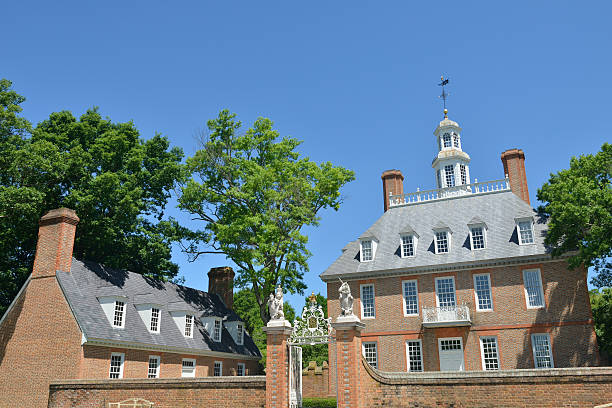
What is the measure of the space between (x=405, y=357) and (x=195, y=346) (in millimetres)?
11383

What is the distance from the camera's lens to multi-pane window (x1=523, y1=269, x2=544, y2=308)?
25.3 metres

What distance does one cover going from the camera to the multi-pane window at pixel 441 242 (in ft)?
93.6

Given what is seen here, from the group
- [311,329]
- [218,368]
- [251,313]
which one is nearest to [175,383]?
[311,329]

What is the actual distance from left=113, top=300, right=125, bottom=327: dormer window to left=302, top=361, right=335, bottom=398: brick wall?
1207cm

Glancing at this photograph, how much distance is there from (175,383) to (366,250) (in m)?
15.5

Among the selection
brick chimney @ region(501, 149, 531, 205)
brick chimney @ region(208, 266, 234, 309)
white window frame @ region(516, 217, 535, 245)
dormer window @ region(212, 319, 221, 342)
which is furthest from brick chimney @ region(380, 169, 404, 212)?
dormer window @ region(212, 319, 221, 342)

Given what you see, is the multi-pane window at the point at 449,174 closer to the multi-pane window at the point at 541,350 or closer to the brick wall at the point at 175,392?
the multi-pane window at the point at 541,350

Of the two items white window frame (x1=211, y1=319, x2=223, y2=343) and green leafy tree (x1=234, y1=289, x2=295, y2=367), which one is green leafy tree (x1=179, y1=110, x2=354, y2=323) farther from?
green leafy tree (x1=234, y1=289, x2=295, y2=367)

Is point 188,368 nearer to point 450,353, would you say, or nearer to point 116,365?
point 116,365

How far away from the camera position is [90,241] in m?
29.0

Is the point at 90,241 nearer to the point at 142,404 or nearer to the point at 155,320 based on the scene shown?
the point at 155,320

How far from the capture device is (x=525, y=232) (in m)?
26.9

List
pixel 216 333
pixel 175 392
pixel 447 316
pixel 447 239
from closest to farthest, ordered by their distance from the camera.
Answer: pixel 175 392 < pixel 447 316 < pixel 447 239 < pixel 216 333

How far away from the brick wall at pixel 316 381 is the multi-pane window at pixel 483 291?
10.1 metres
